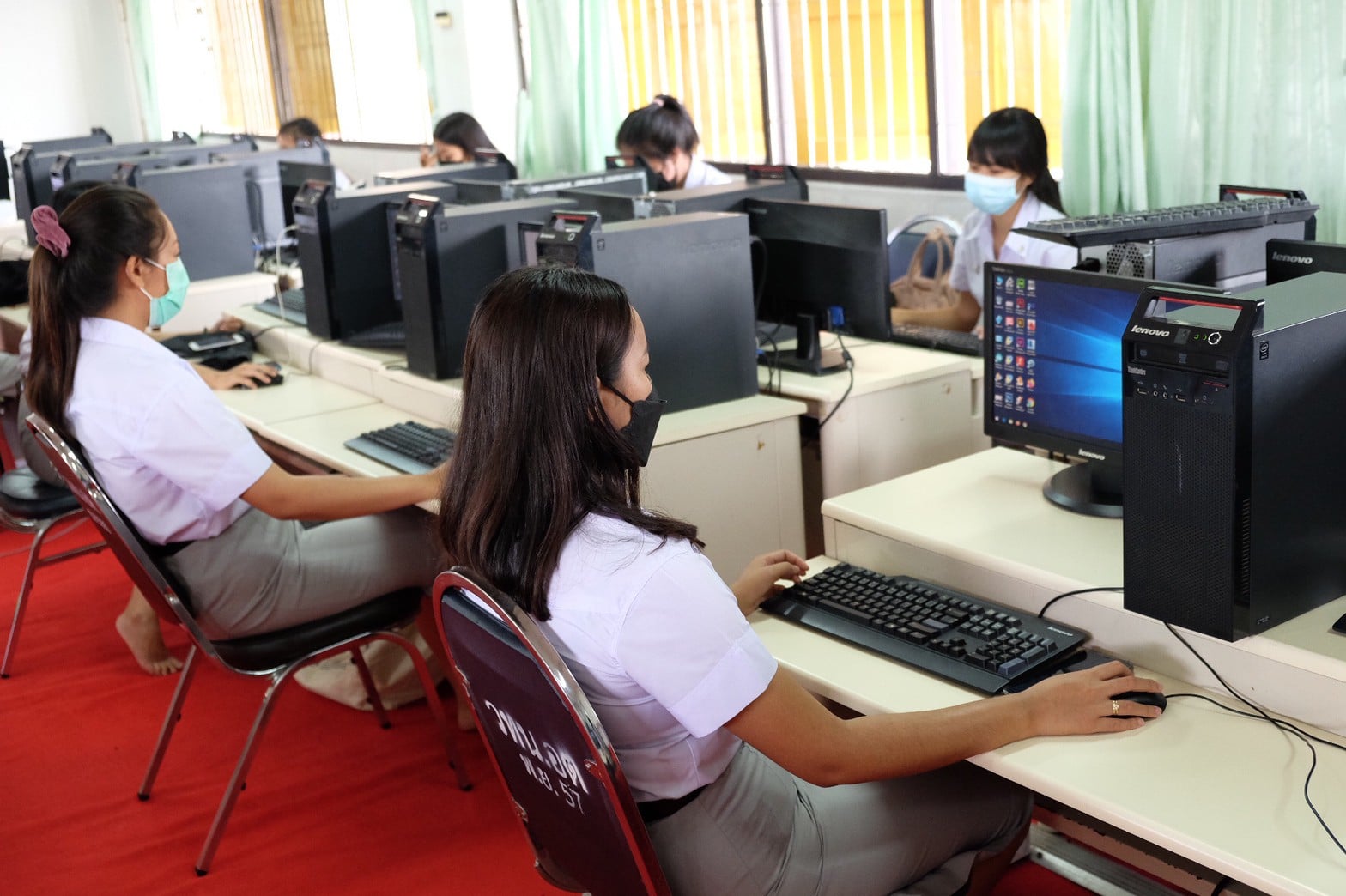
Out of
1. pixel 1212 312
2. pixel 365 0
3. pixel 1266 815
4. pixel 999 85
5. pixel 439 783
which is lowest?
pixel 439 783

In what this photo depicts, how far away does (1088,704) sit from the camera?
1.36m

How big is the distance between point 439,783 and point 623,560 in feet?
4.90

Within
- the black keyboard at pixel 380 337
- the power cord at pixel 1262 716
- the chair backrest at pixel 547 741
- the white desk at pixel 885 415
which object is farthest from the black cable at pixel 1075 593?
the black keyboard at pixel 380 337

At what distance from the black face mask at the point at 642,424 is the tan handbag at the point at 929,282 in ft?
7.29

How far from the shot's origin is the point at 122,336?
223 cm

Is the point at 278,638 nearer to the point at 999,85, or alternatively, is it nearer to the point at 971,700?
the point at 971,700

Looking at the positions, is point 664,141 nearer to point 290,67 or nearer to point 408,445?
point 408,445

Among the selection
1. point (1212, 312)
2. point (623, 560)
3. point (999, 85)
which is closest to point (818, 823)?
point (623, 560)

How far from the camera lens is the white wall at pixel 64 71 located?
30.9ft

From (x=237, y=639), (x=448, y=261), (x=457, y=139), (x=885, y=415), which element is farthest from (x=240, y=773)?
(x=457, y=139)

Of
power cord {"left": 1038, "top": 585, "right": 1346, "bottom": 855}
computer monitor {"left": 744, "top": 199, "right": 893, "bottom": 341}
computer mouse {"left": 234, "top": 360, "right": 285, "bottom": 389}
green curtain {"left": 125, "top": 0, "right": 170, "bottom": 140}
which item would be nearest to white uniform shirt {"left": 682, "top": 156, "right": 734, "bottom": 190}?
computer monitor {"left": 744, "top": 199, "right": 893, "bottom": 341}

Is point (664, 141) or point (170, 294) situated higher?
point (664, 141)

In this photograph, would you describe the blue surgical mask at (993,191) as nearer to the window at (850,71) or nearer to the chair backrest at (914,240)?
the chair backrest at (914,240)

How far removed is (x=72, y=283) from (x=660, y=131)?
210cm
